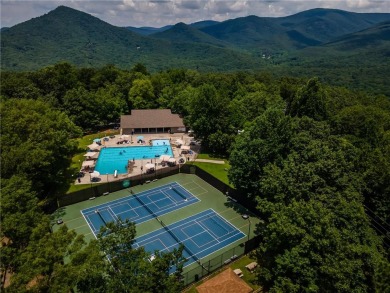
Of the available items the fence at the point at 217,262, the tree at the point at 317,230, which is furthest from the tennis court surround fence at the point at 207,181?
the tree at the point at 317,230

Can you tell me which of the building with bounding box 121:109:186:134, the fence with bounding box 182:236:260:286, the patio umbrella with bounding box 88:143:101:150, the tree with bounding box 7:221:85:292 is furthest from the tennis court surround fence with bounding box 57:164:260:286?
the building with bounding box 121:109:186:134

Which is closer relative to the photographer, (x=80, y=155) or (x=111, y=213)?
(x=111, y=213)

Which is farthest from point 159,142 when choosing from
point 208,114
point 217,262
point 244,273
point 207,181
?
point 244,273

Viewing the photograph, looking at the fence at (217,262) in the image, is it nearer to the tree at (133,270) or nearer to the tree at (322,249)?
the tree at (322,249)

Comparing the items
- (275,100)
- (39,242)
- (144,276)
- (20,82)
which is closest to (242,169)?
(144,276)

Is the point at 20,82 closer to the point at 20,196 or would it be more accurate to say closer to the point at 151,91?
the point at 151,91

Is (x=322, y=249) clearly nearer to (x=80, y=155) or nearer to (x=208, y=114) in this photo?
(x=208, y=114)

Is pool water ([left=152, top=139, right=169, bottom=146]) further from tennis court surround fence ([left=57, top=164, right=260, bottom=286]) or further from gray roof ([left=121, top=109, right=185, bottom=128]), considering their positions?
tennis court surround fence ([left=57, top=164, right=260, bottom=286])
